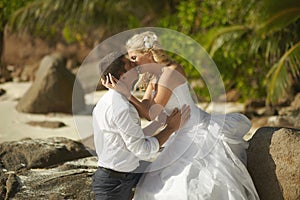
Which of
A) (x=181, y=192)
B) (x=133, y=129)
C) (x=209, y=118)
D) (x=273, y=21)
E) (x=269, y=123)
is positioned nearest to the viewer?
(x=133, y=129)

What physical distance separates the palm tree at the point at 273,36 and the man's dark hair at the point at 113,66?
4.24 metres

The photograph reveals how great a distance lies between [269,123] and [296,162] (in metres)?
4.37

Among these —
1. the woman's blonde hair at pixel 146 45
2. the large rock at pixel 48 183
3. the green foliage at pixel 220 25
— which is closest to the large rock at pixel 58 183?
the large rock at pixel 48 183

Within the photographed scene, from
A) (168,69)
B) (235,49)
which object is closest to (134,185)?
(168,69)

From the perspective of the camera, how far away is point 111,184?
147 inches

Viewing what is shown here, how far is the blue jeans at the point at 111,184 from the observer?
12.2ft

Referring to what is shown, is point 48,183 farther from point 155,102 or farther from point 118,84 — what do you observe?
point 118,84

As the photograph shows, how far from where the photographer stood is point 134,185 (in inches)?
154

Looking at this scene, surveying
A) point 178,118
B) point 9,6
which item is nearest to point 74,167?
point 178,118

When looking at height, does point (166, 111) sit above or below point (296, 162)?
above

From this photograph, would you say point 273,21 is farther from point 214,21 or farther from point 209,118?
point 209,118

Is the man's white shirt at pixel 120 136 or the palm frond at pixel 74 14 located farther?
the palm frond at pixel 74 14

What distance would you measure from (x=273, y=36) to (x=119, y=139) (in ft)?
17.5

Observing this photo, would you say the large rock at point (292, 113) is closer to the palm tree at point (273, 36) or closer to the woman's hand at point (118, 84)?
the palm tree at point (273, 36)
